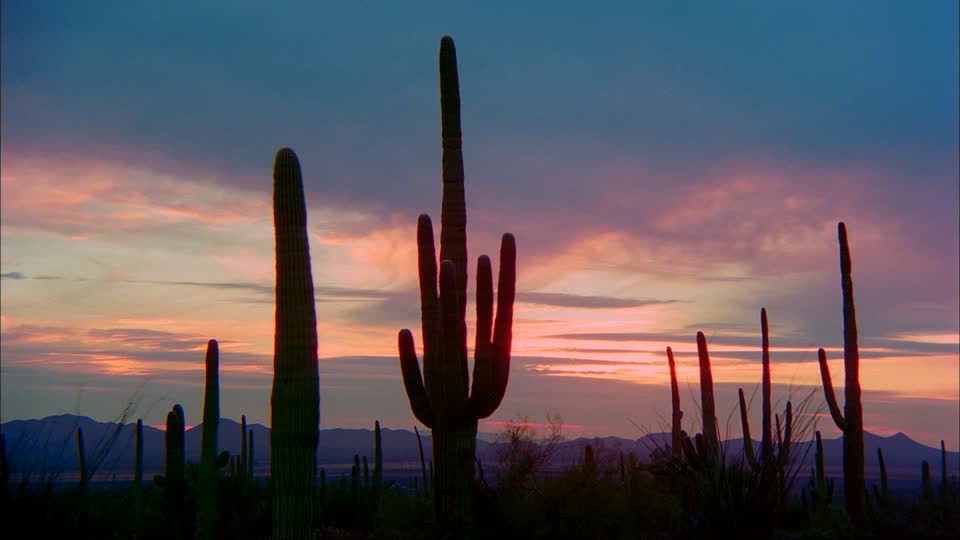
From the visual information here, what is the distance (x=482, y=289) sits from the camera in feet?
53.1

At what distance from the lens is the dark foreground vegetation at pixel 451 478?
42.4 feet

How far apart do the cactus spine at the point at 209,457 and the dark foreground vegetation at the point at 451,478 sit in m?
0.03

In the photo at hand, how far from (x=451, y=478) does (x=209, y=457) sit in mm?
5661

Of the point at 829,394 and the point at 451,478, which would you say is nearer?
the point at 451,478

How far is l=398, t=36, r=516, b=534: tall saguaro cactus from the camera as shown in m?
15.8

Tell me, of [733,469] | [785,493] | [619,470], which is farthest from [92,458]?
[619,470]

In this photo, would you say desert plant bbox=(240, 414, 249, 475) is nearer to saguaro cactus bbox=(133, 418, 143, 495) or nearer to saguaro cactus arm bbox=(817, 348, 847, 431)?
saguaro cactus bbox=(133, 418, 143, 495)

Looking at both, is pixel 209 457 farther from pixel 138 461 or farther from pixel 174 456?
pixel 138 461

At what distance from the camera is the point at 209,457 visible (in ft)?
63.0

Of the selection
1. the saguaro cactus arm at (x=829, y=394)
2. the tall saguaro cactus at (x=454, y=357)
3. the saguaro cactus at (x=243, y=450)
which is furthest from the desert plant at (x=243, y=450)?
the saguaro cactus arm at (x=829, y=394)

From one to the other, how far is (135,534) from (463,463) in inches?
286

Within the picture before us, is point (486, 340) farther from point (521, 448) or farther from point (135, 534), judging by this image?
point (135, 534)

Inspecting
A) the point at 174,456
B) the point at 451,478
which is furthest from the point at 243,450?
the point at 451,478

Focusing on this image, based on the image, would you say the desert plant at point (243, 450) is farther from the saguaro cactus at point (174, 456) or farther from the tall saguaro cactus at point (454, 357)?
the tall saguaro cactus at point (454, 357)
